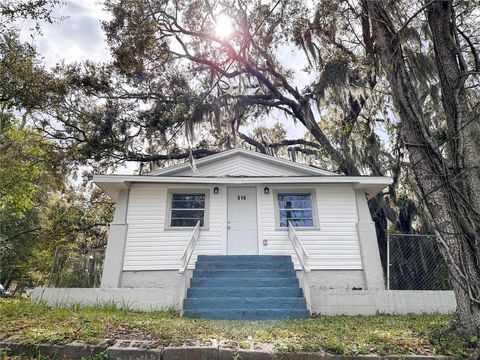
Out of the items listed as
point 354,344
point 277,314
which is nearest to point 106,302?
point 277,314

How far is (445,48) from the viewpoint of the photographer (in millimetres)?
3975

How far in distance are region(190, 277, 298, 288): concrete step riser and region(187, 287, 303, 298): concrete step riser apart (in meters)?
0.28

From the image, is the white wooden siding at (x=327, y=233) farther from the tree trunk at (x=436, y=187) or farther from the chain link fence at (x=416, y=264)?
the tree trunk at (x=436, y=187)

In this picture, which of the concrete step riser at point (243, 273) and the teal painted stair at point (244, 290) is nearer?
the teal painted stair at point (244, 290)

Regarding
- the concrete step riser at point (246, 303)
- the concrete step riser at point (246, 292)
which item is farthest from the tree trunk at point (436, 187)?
the concrete step riser at point (246, 292)

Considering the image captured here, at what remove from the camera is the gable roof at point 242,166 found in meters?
8.59

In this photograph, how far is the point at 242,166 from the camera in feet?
28.8

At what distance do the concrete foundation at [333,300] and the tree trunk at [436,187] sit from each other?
8.77ft

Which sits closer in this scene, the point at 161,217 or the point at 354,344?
the point at 354,344

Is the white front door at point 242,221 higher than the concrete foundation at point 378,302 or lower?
higher

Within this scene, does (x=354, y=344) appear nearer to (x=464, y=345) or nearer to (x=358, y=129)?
(x=464, y=345)

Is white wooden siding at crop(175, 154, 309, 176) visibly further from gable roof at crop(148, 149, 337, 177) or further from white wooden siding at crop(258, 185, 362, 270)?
white wooden siding at crop(258, 185, 362, 270)

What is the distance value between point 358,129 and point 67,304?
32.7 ft

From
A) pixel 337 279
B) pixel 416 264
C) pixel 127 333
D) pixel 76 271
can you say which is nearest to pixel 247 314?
pixel 127 333
